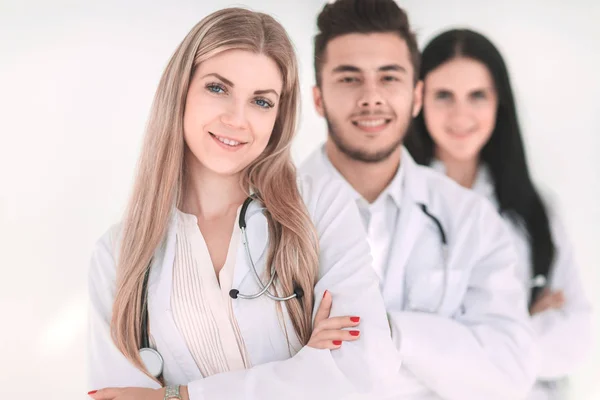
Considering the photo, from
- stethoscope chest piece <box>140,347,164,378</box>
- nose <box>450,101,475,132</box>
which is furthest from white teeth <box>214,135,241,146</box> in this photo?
nose <box>450,101,475,132</box>

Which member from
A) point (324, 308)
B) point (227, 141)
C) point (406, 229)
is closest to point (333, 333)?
point (324, 308)

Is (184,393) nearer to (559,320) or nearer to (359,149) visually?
(359,149)

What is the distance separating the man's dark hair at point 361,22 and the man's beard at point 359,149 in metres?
0.13

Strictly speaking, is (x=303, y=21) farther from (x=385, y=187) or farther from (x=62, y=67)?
(x=62, y=67)

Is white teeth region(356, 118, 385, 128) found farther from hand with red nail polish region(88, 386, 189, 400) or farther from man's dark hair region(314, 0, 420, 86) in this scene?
hand with red nail polish region(88, 386, 189, 400)

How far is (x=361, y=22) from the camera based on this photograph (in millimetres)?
1857

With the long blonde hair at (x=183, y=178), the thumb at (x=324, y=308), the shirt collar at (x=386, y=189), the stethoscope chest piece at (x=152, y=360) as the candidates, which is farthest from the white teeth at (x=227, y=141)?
the stethoscope chest piece at (x=152, y=360)

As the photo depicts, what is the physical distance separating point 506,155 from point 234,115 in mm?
825

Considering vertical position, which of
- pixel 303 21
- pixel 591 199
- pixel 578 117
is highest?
pixel 303 21

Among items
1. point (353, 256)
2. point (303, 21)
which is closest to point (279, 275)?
point (353, 256)

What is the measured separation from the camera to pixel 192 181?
1778mm

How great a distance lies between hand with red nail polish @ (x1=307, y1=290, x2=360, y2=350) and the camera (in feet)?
5.09

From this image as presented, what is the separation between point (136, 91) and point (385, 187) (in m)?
0.78

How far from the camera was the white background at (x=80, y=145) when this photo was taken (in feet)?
5.76
